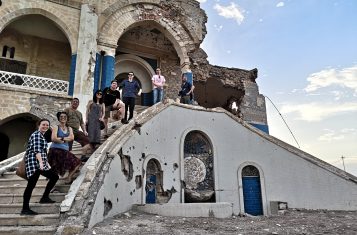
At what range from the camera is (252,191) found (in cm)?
959

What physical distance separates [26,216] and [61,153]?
1.13 metres

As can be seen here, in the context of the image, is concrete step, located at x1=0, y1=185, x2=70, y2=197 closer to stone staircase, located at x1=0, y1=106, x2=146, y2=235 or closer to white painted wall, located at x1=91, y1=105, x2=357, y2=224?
stone staircase, located at x1=0, y1=106, x2=146, y2=235

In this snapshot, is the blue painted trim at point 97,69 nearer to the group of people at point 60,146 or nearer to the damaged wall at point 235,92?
the group of people at point 60,146

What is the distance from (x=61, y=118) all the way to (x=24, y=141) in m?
9.99

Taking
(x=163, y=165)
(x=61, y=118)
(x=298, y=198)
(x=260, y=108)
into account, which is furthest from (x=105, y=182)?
(x=260, y=108)

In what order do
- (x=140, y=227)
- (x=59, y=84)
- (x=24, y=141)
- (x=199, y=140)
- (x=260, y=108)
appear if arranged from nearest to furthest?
1. (x=140, y=227)
2. (x=199, y=140)
3. (x=59, y=84)
4. (x=24, y=141)
5. (x=260, y=108)

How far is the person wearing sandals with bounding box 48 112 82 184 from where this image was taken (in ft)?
16.0

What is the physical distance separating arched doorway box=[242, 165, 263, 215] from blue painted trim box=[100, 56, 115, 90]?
7312 millimetres

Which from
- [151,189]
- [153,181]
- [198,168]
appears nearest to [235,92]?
[198,168]

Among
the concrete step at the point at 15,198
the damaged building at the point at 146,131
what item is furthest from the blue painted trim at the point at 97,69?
the concrete step at the point at 15,198

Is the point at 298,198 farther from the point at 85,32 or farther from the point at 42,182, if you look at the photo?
the point at 85,32

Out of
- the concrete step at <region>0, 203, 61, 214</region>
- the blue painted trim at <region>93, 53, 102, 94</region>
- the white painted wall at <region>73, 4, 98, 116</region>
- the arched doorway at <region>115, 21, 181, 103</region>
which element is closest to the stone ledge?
the concrete step at <region>0, 203, 61, 214</region>

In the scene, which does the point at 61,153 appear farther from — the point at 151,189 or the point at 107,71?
the point at 107,71

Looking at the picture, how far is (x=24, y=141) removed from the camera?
44.5 feet
